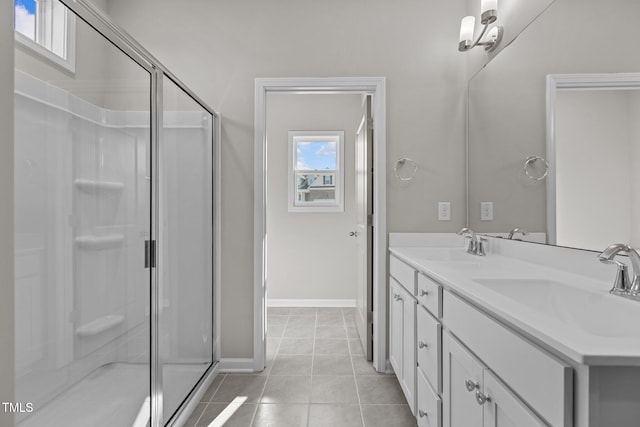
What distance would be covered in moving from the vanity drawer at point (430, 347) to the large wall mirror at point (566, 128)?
0.63 m

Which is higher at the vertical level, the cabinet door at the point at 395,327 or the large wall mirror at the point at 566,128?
the large wall mirror at the point at 566,128

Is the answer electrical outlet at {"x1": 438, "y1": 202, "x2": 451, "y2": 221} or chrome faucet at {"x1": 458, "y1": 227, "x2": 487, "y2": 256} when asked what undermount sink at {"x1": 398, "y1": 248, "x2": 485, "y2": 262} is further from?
electrical outlet at {"x1": 438, "y1": 202, "x2": 451, "y2": 221}

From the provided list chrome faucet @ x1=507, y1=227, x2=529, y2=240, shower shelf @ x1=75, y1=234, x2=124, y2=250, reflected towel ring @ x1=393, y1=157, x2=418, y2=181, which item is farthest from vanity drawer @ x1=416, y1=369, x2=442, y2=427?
shower shelf @ x1=75, y1=234, x2=124, y2=250

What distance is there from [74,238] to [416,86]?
215cm

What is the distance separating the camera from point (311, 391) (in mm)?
2182

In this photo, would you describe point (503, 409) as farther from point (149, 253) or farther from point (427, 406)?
point (149, 253)

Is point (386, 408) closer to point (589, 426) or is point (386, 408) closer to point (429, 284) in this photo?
point (429, 284)

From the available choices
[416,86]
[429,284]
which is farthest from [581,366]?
[416,86]

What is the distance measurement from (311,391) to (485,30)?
2381 mm

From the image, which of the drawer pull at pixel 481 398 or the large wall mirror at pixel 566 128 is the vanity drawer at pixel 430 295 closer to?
the drawer pull at pixel 481 398

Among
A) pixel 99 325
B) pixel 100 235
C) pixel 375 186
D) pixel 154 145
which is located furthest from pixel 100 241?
pixel 375 186

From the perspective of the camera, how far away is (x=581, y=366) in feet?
2.12

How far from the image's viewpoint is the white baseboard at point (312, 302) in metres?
4.18

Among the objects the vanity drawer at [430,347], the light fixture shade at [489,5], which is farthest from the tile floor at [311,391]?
the light fixture shade at [489,5]
